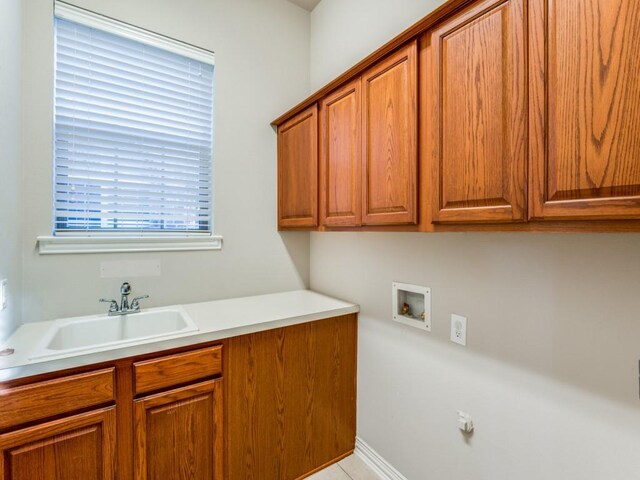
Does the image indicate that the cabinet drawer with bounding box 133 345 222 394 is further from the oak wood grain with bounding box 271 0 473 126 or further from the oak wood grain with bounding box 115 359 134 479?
the oak wood grain with bounding box 271 0 473 126

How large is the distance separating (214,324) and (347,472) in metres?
1.19

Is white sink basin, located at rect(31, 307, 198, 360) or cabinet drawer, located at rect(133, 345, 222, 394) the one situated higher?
white sink basin, located at rect(31, 307, 198, 360)

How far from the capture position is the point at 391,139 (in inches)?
52.5

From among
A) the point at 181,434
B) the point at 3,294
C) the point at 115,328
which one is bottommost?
the point at 181,434

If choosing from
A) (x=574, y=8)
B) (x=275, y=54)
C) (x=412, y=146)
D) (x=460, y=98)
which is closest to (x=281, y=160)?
(x=275, y=54)

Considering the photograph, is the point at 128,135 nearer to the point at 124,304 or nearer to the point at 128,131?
the point at 128,131

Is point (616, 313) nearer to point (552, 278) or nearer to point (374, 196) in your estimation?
point (552, 278)

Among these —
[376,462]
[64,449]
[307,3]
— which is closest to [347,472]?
[376,462]

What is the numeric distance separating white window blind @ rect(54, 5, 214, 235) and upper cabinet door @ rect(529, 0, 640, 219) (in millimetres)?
1848

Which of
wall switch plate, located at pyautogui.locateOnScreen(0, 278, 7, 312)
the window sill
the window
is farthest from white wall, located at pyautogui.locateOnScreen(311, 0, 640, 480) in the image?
wall switch plate, located at pyautogui.locateOnScreen(0, 278, 7, 312)

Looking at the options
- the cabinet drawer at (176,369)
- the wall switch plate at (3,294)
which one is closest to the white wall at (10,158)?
the wall switch plate at (3,294)

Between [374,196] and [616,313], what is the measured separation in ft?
3.01

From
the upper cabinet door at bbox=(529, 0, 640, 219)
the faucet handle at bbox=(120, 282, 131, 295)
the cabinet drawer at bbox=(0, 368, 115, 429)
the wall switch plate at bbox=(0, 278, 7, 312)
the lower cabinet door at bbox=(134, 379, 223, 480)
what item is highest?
the upper cabinet door at bbox=(529, 0, 640, 219)

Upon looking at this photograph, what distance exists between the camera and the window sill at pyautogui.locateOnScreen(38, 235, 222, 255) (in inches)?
64.1
